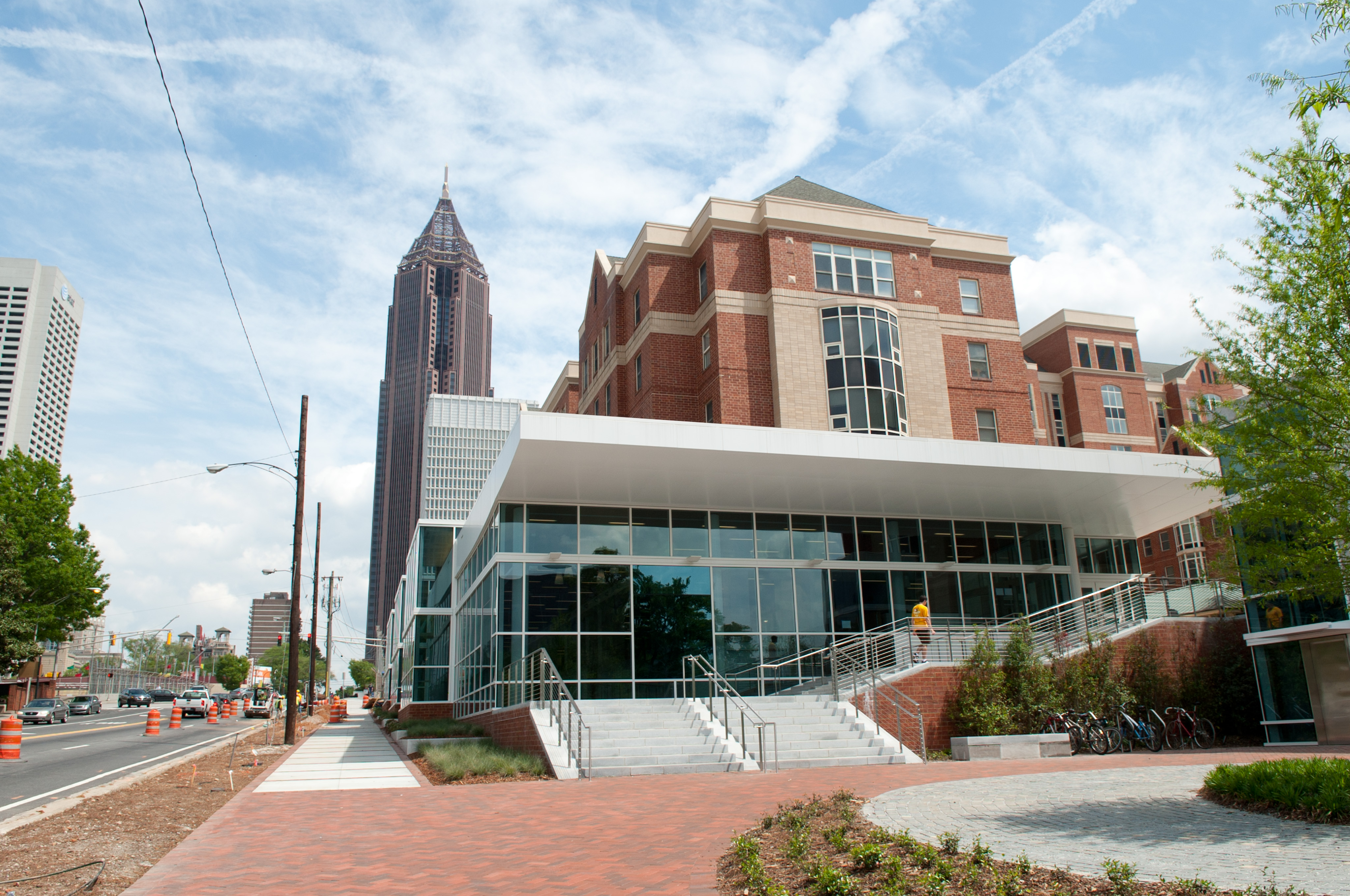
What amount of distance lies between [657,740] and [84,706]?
51193 millimetres

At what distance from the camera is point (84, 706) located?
54594 millimetres

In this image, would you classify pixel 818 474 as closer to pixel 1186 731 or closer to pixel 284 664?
pixel 1186 731

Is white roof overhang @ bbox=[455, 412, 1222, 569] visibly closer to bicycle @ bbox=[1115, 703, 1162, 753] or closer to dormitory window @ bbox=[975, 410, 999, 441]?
bicycle @ bbox=[1115, 703, 1162, 753]

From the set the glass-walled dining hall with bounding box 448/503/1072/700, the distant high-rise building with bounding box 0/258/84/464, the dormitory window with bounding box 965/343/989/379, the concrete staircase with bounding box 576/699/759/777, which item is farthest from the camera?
the distant high-rise building with bounding box 0/258/84/464

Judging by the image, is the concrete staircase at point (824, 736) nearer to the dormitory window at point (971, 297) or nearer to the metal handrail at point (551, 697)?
the metal handrail at point (551, 697)

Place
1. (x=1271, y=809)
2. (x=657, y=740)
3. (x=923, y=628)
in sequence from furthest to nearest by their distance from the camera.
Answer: (x=923, y=628) → (x=657, y=740) → (x=1271, y=809)

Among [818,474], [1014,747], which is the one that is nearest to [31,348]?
[818,474]

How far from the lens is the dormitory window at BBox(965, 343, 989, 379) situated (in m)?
32.9

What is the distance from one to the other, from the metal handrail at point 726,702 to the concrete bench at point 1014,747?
12.2ft

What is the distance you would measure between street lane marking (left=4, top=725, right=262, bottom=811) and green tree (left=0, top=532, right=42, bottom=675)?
22759mm

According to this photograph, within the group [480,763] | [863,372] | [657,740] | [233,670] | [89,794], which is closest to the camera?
[89,794]

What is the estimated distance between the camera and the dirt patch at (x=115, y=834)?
7906 mm

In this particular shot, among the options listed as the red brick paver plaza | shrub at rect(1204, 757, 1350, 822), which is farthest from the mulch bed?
the red brick paver plaza

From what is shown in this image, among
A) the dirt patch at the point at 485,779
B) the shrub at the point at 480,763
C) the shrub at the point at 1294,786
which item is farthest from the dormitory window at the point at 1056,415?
the shrub at the point at 1294,786
